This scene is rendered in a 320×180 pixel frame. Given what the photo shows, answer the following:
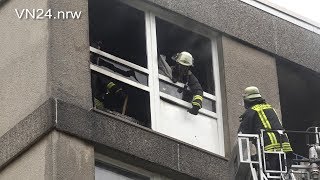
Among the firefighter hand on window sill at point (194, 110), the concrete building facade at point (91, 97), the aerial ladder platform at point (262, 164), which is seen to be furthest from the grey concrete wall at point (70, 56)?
the aerial ladder platform at point (262, 164)

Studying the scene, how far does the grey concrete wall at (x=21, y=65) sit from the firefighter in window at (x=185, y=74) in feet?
7.79

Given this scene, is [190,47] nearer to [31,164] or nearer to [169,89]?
[169,89]

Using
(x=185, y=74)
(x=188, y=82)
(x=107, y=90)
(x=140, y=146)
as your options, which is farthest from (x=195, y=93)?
(x=140, y=146)

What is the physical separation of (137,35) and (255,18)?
7.40 feet

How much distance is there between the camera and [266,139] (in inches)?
782

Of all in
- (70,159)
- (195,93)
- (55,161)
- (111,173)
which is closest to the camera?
(55,161)

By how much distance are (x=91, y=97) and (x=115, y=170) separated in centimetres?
113

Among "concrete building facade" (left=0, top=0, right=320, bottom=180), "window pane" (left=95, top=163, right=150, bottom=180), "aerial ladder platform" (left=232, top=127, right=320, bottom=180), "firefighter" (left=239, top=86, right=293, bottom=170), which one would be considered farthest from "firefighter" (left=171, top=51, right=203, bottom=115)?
"window pane" (left=95, top=163, right=150, bottom=180)

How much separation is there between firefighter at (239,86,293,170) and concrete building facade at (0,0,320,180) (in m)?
0.81

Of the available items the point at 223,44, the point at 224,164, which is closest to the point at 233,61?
the point at 223,44

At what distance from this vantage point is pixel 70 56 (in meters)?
19.9

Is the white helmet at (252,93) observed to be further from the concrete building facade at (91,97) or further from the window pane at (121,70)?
the window pane at (121,70)

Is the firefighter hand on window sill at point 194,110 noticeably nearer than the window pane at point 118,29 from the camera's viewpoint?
Yes

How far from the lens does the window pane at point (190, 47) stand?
21984mm
